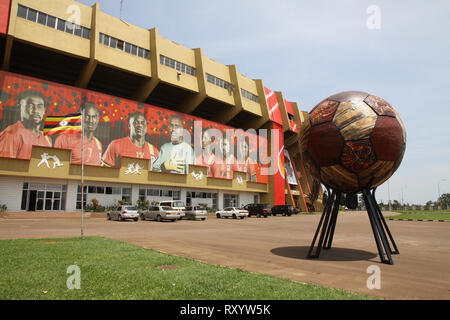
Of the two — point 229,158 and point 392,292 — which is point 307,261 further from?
point 229,158

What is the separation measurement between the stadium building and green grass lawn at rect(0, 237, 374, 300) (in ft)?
58.7

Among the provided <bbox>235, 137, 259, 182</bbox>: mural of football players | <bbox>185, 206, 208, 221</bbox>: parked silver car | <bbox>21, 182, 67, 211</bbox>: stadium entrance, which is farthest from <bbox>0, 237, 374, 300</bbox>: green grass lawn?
<bbox>235, 137, 259, 182</bbox>: mural of football players

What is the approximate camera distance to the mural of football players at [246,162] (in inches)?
1869

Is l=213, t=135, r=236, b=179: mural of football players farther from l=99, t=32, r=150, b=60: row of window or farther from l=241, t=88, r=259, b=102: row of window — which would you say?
l=99, t=32, r=150, b=60: row of window

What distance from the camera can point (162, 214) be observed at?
25688 mm

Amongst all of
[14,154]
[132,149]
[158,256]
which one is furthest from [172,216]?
[158,256]

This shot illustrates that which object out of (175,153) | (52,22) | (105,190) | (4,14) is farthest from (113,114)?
(4,14)

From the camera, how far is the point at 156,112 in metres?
37.5

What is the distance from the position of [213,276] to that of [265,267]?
1.81 metres

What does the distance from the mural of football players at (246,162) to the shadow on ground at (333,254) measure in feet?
121

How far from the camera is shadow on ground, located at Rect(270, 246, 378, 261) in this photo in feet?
28.1

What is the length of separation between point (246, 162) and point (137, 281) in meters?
43.7

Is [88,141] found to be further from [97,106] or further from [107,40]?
[107,40]

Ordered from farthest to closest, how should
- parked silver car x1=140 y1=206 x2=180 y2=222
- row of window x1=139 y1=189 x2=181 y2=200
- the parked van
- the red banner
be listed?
row of window x1=139 y1=189 x2=181 y2=200 < the red banner < the parked van < parked silver car x1=140 y1=206 x2=180 y2=222
